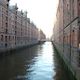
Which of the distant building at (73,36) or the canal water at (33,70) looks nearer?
the distant building at (73,36)

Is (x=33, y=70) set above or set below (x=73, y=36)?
below

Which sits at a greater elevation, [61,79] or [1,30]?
[1,30]

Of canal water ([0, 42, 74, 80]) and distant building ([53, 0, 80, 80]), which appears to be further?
canal water ([0, 42, 74, 80])

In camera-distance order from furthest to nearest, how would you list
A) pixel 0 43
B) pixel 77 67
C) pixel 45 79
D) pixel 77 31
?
pixel 0 43
pixel 45 79
pixel 77 31
pixel 77 67

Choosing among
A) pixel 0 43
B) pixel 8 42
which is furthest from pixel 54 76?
pixel 8 42

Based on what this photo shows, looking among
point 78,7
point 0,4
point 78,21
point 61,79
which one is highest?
point 0,4

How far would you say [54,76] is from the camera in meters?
18.1

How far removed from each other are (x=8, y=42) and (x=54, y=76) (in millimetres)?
37608

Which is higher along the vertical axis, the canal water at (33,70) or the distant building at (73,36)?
the distant building at (73,36)

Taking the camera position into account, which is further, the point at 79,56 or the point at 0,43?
the point at 0,43

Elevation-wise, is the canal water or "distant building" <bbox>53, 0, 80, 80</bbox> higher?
"distant building" <bbox>53, 0, 80, 80</bbox>

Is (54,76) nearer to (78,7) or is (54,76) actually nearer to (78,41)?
(78,41)

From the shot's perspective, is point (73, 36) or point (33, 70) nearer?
point (73, 36)

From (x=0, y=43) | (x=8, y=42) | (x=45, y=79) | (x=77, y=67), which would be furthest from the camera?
(x=8, y=42)
